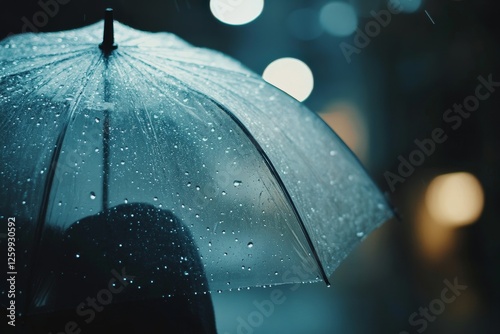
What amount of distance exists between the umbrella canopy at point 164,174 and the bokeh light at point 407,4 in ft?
29.6

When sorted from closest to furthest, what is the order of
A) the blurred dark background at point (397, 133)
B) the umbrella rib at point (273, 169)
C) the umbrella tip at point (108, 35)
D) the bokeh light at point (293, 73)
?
the umbrella tip at point (108, 35) → the umbrella rib at point (273, 169) → the blurred dark background at point (397, 133) → the bokeh light at point (293, 73)

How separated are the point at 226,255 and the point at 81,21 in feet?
20.3

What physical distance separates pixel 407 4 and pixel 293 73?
16.1 ft

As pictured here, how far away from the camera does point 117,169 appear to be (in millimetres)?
1822

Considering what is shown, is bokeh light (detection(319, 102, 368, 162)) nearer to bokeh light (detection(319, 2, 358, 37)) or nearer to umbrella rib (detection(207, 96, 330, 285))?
bokeh light (detection(319, 2, 358, 37))

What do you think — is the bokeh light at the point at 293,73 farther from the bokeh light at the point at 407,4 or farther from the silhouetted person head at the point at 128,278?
the silhouetted person head at the point at 128,278

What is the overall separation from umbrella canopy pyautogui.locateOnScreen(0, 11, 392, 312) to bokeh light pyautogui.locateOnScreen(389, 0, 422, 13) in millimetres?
9007

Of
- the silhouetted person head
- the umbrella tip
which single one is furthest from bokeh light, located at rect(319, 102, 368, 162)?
the silhouetted person head

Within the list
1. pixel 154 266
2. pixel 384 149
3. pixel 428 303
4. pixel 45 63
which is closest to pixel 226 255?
pixel 154 266

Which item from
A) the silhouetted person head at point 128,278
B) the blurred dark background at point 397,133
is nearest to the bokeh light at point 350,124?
the blurred dark background at point 397,133

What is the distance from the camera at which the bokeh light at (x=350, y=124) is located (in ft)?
43.9

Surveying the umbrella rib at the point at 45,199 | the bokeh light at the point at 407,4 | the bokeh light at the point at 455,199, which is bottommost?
the bokeh light at the point at 455,199

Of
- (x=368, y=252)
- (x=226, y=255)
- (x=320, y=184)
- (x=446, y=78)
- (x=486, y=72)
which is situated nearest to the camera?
(x=226, y=255)

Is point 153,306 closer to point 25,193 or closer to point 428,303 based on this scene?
point 25,193
